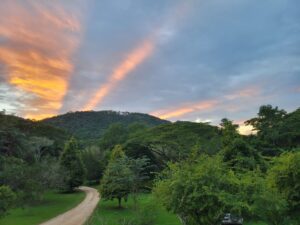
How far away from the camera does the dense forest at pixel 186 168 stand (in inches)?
633

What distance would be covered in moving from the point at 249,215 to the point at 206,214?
6.11 ft

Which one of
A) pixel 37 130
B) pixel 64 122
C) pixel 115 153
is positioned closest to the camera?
pixel 115 153

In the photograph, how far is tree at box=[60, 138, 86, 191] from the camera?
6019 cm

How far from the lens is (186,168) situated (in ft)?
56.5

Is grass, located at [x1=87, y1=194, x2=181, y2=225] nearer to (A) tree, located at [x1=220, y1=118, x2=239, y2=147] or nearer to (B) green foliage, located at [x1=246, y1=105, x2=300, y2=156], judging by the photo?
(A) tree, located at [x1=220, y1=118, x2=239, y2=147]

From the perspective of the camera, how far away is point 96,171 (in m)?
83.6

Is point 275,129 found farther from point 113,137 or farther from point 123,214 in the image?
point 113,137

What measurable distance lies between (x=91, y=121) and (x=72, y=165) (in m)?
98.8

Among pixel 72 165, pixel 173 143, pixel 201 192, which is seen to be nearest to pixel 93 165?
pixel 173 143

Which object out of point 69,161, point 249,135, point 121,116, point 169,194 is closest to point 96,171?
point 69,161

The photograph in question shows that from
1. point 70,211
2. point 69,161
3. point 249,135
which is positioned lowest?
point 70,211

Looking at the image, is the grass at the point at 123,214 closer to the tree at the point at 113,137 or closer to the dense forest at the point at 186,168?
the dense forest at the point at 186,168

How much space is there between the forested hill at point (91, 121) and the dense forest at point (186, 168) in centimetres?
3108

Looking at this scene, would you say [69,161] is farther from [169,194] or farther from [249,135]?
[169,194]
